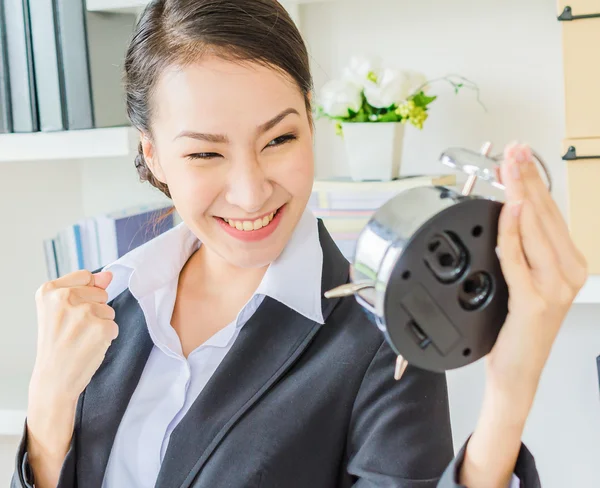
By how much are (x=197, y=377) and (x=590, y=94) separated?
A: 71 cm

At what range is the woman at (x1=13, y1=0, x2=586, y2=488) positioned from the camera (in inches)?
36.8

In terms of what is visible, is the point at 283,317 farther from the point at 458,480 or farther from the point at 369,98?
the point at 369,98

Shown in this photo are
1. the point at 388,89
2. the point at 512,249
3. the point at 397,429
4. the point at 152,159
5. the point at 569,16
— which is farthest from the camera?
the point at 388,89

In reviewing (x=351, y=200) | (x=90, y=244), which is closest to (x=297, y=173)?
(x=351, y=200)

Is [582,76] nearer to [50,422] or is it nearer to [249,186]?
[249,186]

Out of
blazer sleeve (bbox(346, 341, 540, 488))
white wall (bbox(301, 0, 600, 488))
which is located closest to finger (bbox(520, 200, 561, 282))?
blazer sleeve (bbox(346, 341, 540, 488))

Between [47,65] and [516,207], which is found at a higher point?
[47,65]

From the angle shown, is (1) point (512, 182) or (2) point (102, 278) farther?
(2) point (102, 278)

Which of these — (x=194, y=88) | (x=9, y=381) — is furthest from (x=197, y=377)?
(x=9, y=381)

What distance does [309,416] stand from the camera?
944 millimetres

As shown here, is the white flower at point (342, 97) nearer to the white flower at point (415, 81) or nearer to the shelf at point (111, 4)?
the white flower at point (415, 81)

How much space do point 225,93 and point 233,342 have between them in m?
0.30

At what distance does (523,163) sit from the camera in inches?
25.2

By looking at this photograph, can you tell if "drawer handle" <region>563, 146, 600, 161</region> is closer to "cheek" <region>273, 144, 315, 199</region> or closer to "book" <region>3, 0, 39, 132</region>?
"cheek" <region>273, 144, 315, 199</region>
